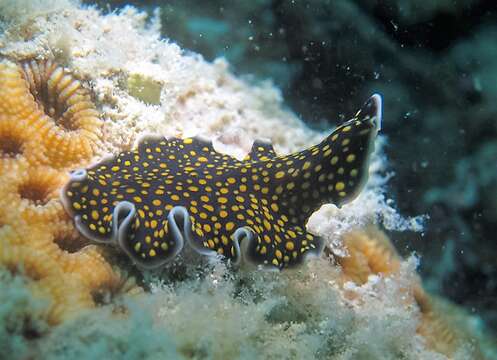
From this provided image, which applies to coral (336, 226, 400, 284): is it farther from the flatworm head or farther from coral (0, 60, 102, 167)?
coral (0, 60, 102, 167)

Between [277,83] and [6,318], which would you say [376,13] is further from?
[6,318]

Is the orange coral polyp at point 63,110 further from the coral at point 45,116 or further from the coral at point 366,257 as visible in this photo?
the coral at point 366,257

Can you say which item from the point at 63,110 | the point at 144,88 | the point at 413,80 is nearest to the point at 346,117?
the point at 413,80

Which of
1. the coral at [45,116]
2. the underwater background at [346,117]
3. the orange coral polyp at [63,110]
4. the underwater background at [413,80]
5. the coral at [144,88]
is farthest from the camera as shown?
the underwater background at [413,80]

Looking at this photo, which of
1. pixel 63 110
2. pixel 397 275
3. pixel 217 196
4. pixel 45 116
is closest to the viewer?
pixel 217 196

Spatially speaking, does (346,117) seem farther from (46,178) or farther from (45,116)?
Answer: (46,178)

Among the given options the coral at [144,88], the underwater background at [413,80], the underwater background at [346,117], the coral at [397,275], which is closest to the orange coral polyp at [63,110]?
the underwater background at [346,117]

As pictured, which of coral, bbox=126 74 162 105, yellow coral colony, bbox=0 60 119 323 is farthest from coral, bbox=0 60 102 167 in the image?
coral, bbox=126 74 162 105
